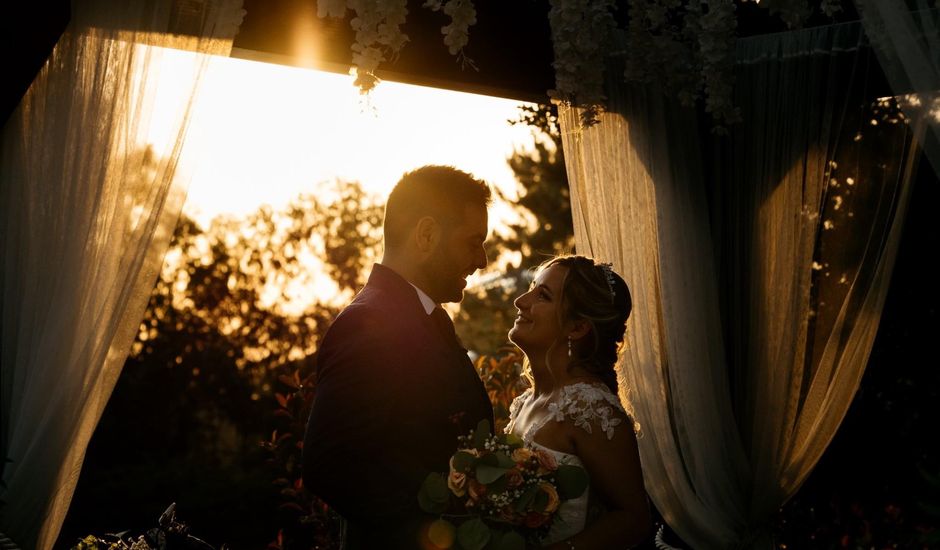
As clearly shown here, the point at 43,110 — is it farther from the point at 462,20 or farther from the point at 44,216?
the point at 462,20

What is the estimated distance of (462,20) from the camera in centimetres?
325

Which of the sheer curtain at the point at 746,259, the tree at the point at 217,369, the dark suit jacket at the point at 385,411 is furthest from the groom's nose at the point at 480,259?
the tree at the point at 217,369

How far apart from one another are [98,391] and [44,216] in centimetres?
58

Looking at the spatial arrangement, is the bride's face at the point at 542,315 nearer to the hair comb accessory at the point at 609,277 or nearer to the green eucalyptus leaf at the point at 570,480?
the hair comb accessory at the point at 609,277

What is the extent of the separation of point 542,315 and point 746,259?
1377 millimetres

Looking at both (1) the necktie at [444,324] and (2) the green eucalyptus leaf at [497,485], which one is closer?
(2) the green eucalyptus leaf at [497,485]

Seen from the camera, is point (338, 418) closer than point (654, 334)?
Yes

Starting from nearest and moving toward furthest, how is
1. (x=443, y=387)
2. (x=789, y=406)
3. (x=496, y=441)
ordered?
(x=496, y=441) < (x=443, y=387) < (x=789, y=406)

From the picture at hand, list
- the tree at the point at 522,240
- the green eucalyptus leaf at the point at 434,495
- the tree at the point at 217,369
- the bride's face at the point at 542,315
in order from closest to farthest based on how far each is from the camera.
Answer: the green eucalyptus leaf at the point at 434,495 < the bride's face at the point at 542,315 < the tree at the point at 217,369 < the tree at the point at 522,240

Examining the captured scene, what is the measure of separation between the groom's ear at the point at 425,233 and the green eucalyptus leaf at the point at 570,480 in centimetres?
85

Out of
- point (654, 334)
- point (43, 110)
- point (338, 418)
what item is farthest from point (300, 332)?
point (338, 418)

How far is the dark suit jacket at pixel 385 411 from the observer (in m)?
2.70

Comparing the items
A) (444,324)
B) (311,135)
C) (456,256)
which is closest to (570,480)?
(444,324)

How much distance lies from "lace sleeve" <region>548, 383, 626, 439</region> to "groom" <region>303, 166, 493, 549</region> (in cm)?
29
